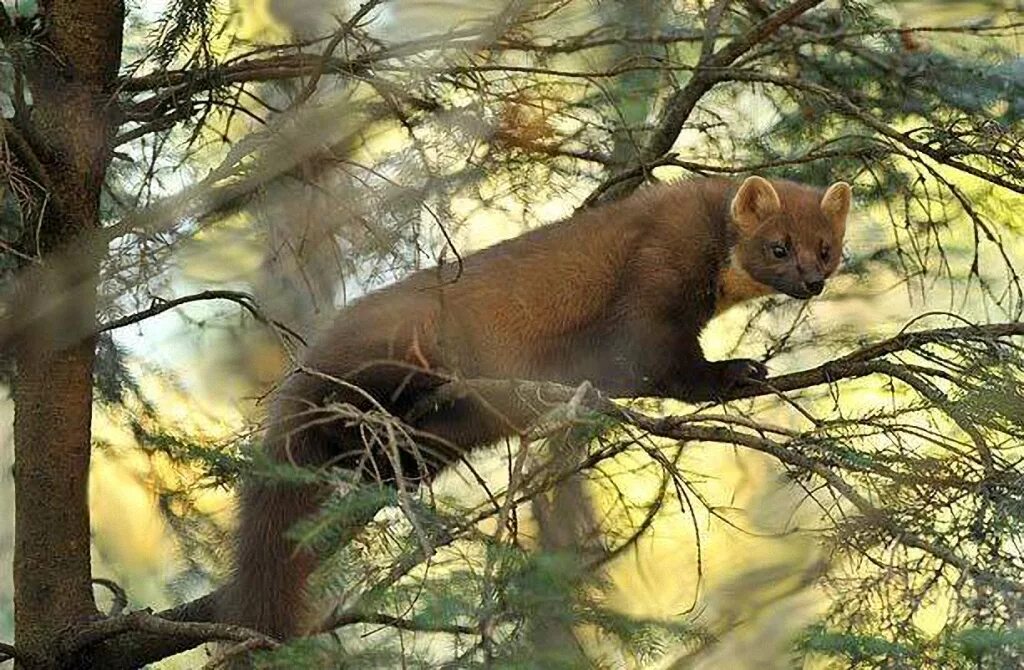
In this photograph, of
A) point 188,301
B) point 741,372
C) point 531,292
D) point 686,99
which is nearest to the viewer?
point 188,301

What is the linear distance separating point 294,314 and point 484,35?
2502 mm

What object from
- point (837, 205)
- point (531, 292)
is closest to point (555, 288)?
point (531, 292)

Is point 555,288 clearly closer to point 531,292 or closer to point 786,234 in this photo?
point 531,292

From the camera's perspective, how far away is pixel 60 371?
5.30 meters

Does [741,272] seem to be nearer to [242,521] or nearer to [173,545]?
[242,521]

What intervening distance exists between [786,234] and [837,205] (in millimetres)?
220

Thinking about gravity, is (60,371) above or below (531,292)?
above

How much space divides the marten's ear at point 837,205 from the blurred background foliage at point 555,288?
0.39ft

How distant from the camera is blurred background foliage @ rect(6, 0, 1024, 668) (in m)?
3.24

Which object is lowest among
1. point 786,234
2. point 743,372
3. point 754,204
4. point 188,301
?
point 743,372

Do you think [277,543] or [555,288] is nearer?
[277,543]

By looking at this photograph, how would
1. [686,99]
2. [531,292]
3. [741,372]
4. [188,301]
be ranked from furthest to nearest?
[686,99]
[531,292]
[741,372]
[188,301]

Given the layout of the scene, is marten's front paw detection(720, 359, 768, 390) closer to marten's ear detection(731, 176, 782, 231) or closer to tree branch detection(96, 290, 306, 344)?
marten's ear detection(731, 176, 782, 231)

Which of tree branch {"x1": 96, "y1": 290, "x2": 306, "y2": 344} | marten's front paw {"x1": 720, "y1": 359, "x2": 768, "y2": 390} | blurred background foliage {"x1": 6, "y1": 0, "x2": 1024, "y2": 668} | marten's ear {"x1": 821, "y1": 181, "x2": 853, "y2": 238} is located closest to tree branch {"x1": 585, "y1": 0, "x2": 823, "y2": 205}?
blurred background foliage {"x1": 6, "y1": 0, "x2": 1024, "y2": 668}
